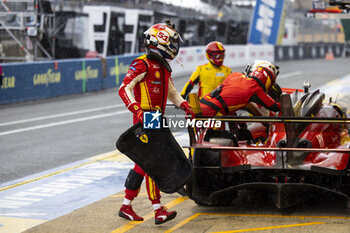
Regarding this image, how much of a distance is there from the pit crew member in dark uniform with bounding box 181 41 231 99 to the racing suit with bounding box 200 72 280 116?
2.83 m

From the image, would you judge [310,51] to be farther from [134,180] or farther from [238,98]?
[134,180]

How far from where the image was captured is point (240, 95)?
7887mm

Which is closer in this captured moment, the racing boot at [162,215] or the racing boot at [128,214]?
the racing boot at [162,215]

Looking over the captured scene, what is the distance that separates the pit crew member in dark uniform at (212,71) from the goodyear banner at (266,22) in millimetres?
30159

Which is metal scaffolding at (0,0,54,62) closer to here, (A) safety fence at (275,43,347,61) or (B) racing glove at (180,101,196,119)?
(A) safety fence at (275,43,347,61)

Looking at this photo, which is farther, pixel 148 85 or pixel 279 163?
pixel 279 163

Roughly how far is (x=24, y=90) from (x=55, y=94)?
179cm

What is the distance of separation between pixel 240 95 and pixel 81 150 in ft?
17.0

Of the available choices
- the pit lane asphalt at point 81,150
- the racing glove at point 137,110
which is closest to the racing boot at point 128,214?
the pit lane asphalt at point 81,150

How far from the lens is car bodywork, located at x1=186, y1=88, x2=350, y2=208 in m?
6.86

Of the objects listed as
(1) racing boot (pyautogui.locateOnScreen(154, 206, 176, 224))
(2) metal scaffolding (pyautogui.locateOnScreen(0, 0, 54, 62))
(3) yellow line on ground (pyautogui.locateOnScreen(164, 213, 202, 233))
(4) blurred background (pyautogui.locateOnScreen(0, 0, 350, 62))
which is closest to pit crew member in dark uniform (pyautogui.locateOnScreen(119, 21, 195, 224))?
(1) racing boot (pyautogui.locateOnScreen(154, 206, 176, 224))

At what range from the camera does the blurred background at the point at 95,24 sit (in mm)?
29438

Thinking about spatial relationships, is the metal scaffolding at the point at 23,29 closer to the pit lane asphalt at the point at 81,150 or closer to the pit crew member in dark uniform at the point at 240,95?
the pit lane asphalt at the point at 81,150

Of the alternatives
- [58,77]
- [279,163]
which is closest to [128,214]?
[279,163]
